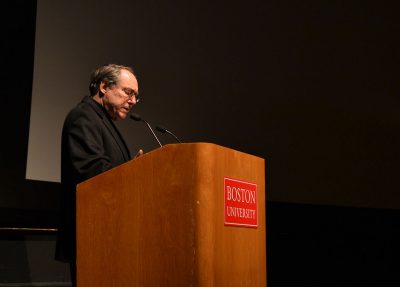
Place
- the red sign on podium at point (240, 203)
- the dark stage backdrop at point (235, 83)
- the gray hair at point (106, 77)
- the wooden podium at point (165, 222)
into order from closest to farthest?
the wooden podium at point (165, 222) < the red sign on podium at point (240, 203) < the gray hair at point (106, 77) < the dark stage backdrop at point (235, 83)

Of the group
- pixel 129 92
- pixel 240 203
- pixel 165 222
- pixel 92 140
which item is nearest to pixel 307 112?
pixel 129 92

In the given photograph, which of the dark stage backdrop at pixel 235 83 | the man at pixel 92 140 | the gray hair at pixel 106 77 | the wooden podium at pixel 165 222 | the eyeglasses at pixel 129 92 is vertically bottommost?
the wooden podium at pixel 165 222

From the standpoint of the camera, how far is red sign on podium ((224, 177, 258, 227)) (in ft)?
5.68

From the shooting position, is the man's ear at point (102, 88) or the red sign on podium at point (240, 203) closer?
the red sign on podium at point (240, 203)

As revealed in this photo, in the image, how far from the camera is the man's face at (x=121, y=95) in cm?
237

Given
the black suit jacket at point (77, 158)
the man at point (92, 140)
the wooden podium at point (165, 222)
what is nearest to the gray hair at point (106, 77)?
the man at point (92, 140)

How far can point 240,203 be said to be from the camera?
5.89 ft

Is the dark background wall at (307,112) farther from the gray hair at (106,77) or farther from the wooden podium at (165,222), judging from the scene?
the wooden podium at (165,222)

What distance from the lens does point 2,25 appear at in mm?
3088

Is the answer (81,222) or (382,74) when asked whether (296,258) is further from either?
(81,222)

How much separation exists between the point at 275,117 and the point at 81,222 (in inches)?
102

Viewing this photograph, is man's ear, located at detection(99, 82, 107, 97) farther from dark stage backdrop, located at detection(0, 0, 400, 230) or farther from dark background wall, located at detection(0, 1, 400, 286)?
dark background wall, located at detection(0, 1, 400, 286)

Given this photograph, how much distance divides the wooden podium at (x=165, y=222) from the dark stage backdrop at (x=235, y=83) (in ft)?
4.61

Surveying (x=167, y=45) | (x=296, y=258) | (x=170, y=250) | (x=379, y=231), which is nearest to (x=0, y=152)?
(x=167, y=45)
